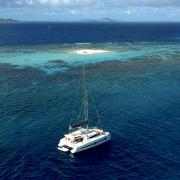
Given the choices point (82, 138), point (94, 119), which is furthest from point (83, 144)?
point (94, 119)

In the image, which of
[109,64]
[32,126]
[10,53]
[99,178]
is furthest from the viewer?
A: [10,53]

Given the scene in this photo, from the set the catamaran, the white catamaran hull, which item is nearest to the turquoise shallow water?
the catamaran

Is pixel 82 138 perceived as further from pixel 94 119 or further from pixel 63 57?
pixel 63 57

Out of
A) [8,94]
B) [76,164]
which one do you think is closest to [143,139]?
[76,164]

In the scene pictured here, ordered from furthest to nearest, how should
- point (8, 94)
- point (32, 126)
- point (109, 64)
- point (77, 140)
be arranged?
point (109, 64) → point (8, 94) → point (32, 126) → point (77, 140)

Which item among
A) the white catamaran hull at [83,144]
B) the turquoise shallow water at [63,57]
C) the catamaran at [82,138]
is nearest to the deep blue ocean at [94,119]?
the white catamaran hull at [83,144]

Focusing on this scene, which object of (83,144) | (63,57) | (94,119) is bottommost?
(83,144)

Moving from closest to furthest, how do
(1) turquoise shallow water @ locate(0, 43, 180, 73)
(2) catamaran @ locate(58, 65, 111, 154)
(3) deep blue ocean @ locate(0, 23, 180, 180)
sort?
(3) deep blue ocean @ locate(0, 23, 180, 180) < (2) catamaran @ locate(58, 65, 111, 154) < (1) turquoise shallow water @ locate(0, 43, 180, 73)

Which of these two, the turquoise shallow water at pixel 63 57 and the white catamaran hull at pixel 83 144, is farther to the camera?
the turquoise shallow water at pixel 63 57

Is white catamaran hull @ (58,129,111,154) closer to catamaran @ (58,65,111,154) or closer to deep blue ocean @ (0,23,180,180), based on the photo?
catamaran @ (58,65,111,154)

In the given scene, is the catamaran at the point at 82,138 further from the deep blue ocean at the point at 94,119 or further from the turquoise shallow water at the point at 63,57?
the turquoise shallow water at the point at 63,57

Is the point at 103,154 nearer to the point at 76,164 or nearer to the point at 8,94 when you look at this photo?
the point at 76,164
